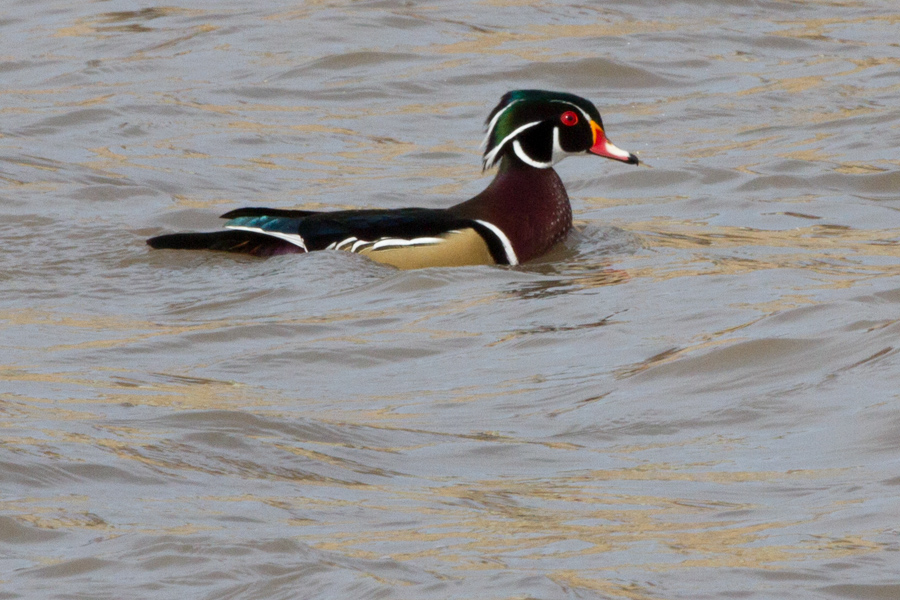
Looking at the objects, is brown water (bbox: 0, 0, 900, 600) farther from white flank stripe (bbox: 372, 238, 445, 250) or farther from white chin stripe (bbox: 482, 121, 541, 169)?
white chin stripe (bbox: 482, 121, 541, 169)

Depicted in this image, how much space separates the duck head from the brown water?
1.48 feet

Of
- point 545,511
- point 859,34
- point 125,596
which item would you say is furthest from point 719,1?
point 125,596

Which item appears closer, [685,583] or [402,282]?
[685,583]

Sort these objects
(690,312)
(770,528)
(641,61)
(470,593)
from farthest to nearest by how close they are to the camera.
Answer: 1. (641,61)
2. (690,312)
3. (770,528)
4. (470,593)

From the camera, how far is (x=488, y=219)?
8.21 meters

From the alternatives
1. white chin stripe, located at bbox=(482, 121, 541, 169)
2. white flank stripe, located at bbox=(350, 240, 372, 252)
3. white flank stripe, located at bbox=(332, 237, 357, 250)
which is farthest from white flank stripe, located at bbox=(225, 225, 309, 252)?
white chin stripe, located at bbox=(482, 121, 541, 169)

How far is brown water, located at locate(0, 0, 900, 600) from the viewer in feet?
13.0

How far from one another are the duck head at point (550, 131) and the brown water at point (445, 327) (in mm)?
450

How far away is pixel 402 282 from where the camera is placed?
7699 mm

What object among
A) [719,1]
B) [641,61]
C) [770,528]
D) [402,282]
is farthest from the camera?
[719,1]

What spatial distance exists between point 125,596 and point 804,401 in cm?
258

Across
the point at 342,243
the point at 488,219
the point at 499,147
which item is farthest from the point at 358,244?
the point at 499,147

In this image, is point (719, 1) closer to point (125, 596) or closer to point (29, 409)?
point (29, 409)

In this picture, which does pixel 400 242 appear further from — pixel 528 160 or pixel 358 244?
pixel 528 160
